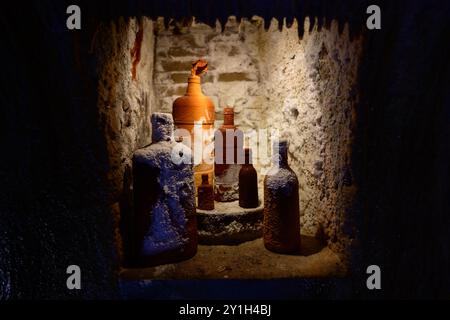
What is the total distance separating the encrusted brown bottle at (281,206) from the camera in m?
1.16

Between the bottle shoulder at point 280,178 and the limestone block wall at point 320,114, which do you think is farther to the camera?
the bottle shoulder at point 280,178

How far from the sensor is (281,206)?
1158 millimetres

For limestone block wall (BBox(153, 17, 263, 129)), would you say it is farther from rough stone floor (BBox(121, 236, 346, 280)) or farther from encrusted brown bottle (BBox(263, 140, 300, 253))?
rough stone floor (BBox(121, 236, 346, 280))

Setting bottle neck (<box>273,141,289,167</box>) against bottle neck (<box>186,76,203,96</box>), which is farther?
bottle neck (<box>186,76,203,96</box>)

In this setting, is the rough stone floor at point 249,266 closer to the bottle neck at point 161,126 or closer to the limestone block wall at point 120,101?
the limestone block wall at point 120,101

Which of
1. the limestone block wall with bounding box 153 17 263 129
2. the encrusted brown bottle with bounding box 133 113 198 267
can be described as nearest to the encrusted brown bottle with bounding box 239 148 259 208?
the encrusted brown bottle with bounding box 133 113 198 267

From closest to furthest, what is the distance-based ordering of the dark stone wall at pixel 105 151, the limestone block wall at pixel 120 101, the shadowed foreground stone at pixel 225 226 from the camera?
the dark stone wall at pixel 105 151 → the limestone block wall at pixel 120 101 → the shadowed foreground stone at pixel 225 226

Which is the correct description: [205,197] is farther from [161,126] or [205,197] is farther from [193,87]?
[193,87]

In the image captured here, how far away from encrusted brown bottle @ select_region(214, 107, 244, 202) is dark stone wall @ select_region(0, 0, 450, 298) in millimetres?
642

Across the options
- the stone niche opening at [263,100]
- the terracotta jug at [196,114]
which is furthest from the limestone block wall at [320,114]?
the terracotta jug at [196,114]

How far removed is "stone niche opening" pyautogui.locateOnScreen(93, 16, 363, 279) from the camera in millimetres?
1030

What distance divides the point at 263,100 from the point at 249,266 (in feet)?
4.02

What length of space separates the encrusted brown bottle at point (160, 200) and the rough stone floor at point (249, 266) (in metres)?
0.06

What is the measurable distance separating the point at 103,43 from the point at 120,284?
804 millimetres
